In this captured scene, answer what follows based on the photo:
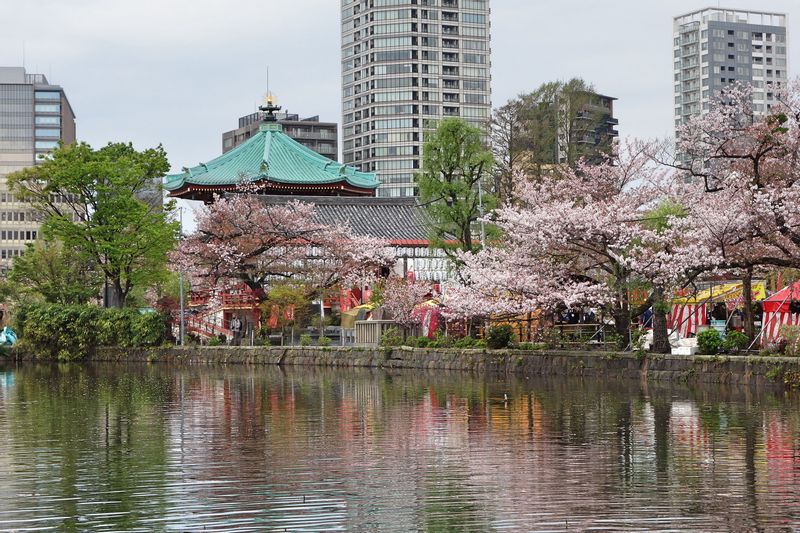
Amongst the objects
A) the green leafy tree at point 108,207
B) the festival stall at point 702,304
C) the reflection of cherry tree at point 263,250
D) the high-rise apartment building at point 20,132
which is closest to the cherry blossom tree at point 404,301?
the reflection of cherry tree at point 263,250

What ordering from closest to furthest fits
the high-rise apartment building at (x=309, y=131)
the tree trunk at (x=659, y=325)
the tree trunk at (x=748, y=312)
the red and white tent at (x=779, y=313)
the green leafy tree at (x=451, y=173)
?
1. the red and white tent at (x=779, y=313)
2. the tree trunk at (x=748, y=312)
3. the tree trunk at (x=659, y=325)
4. the green leafy tree at (x=451, y=173)
5. the high-rise apartment building at (x=309, y=131)

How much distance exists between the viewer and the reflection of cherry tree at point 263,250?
60781mm

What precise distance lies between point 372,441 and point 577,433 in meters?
3.94

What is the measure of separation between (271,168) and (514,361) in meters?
40.2

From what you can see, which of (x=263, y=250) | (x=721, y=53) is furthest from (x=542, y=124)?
(x=721, y=53)

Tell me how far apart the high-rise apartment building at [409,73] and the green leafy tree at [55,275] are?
82081mm

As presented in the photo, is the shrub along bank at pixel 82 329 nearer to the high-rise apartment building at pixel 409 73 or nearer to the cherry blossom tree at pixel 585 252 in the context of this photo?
the cherry blossom tree at pixel 585 252

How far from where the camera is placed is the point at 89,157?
63.4 meters

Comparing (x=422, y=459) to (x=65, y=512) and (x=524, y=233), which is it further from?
(x=524, y=233)

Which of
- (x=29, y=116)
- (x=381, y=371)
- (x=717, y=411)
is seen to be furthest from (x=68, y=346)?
(x=29, y=116)

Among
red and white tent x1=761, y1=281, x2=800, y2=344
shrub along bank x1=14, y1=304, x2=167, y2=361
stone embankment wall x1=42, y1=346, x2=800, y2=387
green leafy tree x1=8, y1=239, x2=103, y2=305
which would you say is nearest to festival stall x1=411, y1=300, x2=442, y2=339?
stone embankment wall x1=42, y1=346, x2=800, y2=387

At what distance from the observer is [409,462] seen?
18.9m

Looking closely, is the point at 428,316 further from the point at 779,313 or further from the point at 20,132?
the point at 20,132

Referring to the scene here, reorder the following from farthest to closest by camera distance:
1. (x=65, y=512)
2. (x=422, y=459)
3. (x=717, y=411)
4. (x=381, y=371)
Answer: (x=381, y=371), (x=717, y=411), (x=422, y=459), (x=65, y=512)
